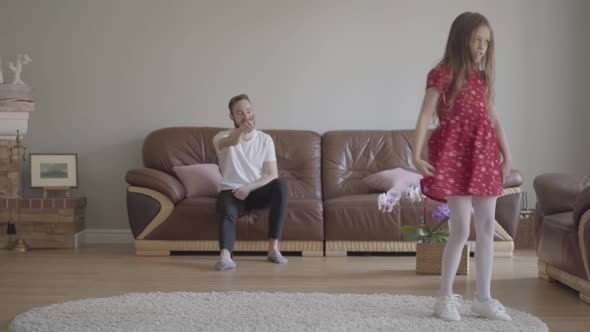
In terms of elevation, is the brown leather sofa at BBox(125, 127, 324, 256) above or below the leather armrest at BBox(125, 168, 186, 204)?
below

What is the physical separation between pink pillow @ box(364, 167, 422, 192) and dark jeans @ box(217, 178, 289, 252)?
0.88m

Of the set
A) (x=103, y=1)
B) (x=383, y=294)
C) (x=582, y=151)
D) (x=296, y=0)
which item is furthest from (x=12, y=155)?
(x=582, y=151)

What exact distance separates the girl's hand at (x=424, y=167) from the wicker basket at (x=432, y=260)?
4.44 feet

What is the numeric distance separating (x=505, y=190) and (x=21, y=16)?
155 inches

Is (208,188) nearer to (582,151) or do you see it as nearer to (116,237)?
(116,237)

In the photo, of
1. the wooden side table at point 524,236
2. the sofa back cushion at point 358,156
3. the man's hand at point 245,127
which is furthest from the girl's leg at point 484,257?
the wooden side table at point 524,236

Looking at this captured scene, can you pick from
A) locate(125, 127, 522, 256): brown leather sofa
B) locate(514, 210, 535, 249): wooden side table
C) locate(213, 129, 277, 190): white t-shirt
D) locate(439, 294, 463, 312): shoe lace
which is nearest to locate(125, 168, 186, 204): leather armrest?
locate(125, 127, 522, 256): brown leather sofa

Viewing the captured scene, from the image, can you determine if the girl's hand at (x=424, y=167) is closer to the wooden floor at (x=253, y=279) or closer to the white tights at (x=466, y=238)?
the white tights at (x=466, y=238)

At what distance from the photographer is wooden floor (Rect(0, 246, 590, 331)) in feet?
10.5

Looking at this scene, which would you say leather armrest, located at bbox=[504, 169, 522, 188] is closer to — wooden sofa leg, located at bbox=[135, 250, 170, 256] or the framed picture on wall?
wooden sofa leg, located at bbox=[135, 250, 170, 256]

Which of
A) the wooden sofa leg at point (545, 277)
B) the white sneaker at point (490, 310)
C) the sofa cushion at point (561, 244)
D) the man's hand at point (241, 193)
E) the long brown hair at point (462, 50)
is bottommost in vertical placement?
the wooden sofa leg at point (545, 277)

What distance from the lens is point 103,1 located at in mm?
5801

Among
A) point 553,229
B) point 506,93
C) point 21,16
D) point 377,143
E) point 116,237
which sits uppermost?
point 21,16

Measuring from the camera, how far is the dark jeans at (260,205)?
4461mm
